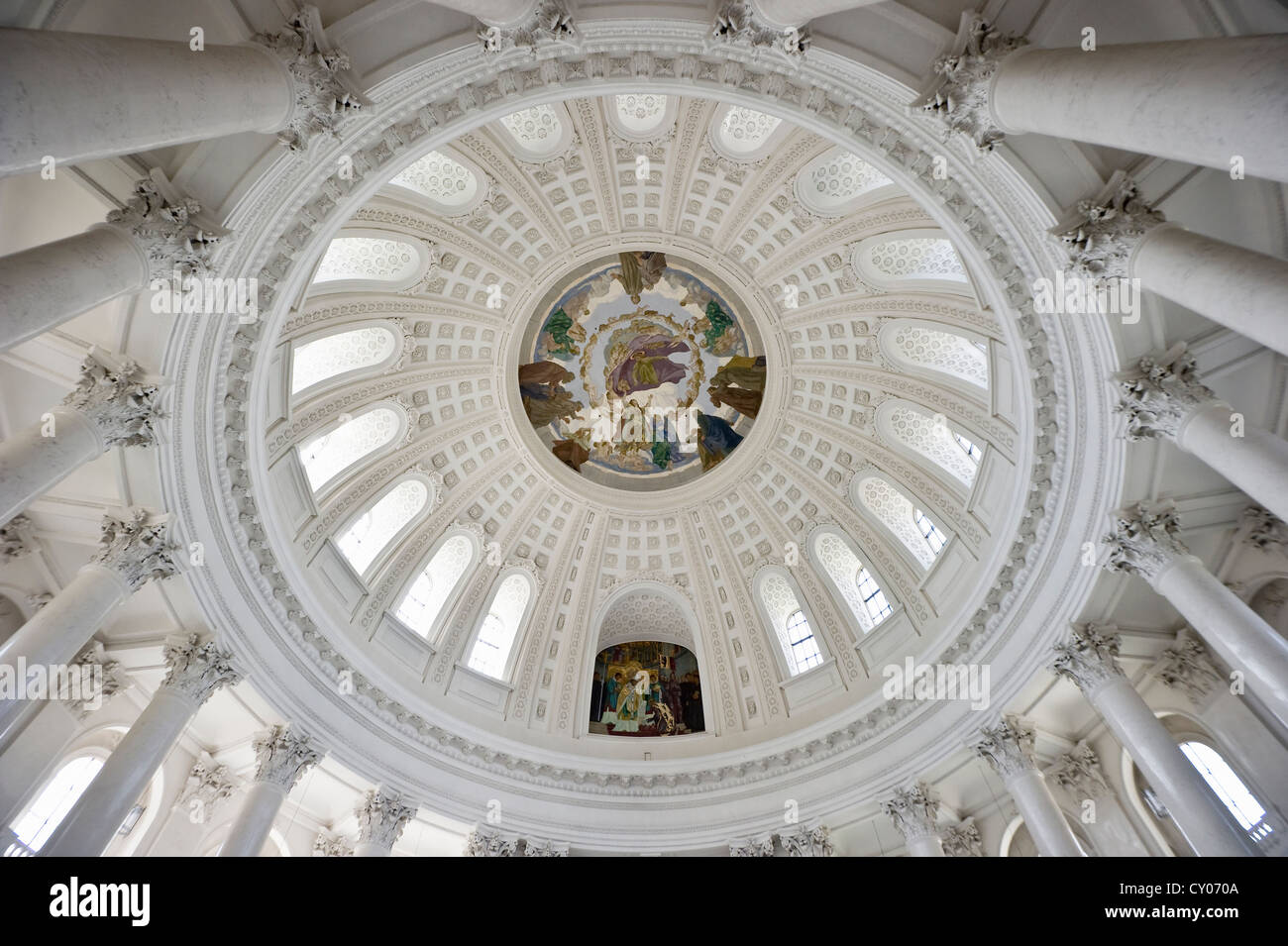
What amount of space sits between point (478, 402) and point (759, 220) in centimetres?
1049

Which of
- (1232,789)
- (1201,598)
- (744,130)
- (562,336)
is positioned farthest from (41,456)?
(1232,789)

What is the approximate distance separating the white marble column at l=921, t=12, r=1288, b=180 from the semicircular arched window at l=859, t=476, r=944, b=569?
12.6 metres

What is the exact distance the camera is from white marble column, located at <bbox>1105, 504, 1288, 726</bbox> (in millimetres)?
9516

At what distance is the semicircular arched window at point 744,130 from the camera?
18172mm

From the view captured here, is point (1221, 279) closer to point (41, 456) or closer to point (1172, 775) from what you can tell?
point (1172, 775)

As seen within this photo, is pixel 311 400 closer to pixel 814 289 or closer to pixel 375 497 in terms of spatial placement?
pixel 375 497

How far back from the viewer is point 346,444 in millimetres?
20359

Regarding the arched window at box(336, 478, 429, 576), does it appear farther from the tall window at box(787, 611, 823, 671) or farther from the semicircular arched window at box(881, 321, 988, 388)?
the semicircular arched window at box(881, 321, 988, 388)

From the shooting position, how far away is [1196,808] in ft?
34.9

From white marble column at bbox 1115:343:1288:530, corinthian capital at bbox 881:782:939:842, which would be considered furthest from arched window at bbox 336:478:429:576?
white marble column at bbox 1115:343:1288:530

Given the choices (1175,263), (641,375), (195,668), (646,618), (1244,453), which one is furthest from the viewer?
(646,618)

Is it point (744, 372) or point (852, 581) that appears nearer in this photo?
point (852, 581)

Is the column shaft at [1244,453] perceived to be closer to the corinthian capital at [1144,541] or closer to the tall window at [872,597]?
the corinthian capital at [1144,541]

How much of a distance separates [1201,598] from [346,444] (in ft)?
64.8
